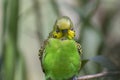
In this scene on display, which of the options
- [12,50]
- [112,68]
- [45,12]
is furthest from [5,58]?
[45,12]

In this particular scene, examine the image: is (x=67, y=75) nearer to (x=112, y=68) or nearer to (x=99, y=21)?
(x=112, y=68)

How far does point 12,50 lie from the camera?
0.81m

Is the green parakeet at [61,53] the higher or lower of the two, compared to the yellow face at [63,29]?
lower

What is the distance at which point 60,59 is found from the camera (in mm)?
507

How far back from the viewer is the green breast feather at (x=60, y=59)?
0.50m

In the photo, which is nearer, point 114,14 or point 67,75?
point 67,75

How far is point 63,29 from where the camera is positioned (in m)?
0.49

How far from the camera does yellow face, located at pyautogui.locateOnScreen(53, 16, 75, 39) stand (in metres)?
0.49

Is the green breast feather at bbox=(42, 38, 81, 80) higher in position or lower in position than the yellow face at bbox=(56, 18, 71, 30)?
lower

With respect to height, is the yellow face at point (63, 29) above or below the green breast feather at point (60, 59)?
above

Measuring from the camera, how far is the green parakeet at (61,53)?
0.49 meters

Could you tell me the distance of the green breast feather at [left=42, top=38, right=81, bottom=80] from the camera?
0.50 metres

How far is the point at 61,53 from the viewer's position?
50cm

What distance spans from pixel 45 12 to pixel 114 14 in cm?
38
